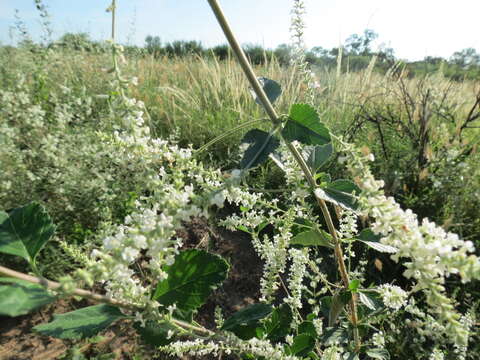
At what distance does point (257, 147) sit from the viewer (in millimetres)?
743

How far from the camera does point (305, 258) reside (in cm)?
136

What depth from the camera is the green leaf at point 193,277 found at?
33.0 inches

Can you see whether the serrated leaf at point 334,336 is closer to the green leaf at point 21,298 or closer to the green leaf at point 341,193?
the green leaf at point 341,193

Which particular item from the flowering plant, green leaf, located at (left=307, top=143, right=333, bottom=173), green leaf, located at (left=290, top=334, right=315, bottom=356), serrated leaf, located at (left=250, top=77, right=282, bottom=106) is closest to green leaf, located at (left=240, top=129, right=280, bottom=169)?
the flowering plant

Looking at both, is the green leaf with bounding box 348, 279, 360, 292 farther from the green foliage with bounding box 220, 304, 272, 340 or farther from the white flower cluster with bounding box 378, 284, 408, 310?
the green foliage with bounding box 220, 304, 272, 340

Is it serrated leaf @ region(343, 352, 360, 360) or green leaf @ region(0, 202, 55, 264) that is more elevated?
green leaf @ region(0, 202, 55, 264)

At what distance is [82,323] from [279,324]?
667 mm

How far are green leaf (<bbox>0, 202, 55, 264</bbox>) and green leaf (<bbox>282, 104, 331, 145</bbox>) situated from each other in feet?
1.96

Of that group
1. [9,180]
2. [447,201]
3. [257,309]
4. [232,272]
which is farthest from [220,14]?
[447,201]

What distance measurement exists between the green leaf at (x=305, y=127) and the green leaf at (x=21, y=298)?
0.57m

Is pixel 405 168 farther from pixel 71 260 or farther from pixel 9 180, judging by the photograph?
Answer: pixel 9 180

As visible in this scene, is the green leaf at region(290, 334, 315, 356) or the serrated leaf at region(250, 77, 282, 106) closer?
the serrated leaf at region(250, 77, 282, 106)

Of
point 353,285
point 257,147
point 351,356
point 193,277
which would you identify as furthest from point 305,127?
point 351,356

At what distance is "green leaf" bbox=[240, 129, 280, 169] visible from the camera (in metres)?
0.70
